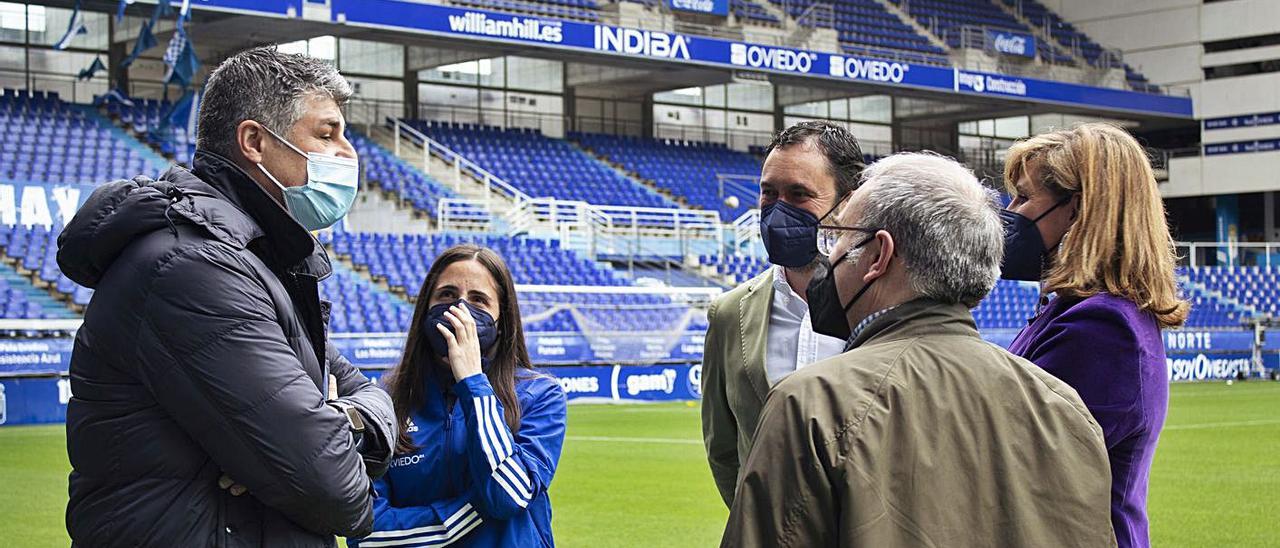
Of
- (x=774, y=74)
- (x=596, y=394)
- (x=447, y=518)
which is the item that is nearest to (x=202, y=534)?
(x=447, y=518)

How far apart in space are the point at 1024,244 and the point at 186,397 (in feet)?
6.94

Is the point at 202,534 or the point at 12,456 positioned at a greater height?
the point at 202,534

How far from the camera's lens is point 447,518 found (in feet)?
12.8

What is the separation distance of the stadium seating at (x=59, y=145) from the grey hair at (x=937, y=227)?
24995 mm

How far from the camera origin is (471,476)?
4.00 meters

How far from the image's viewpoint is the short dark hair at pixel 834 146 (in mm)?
4117

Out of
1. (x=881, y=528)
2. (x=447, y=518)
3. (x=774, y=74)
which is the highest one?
(x=774, y=74)

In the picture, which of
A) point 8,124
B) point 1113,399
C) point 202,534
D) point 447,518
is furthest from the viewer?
point 8,124

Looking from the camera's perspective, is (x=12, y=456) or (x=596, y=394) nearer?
(x=12, y=456)

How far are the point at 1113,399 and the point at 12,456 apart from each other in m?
13.0

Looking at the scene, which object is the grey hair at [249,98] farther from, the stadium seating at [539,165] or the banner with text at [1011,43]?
the banner with text at [1011,43]

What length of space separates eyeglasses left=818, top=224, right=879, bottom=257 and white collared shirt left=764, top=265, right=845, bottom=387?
899 millimetres

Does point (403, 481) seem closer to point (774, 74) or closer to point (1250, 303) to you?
point (774, 74)

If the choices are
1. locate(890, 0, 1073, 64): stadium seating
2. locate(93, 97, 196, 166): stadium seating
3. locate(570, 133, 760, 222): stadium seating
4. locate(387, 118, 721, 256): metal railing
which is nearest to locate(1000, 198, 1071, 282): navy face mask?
locate(387, 118, 721, 256): metal railing
